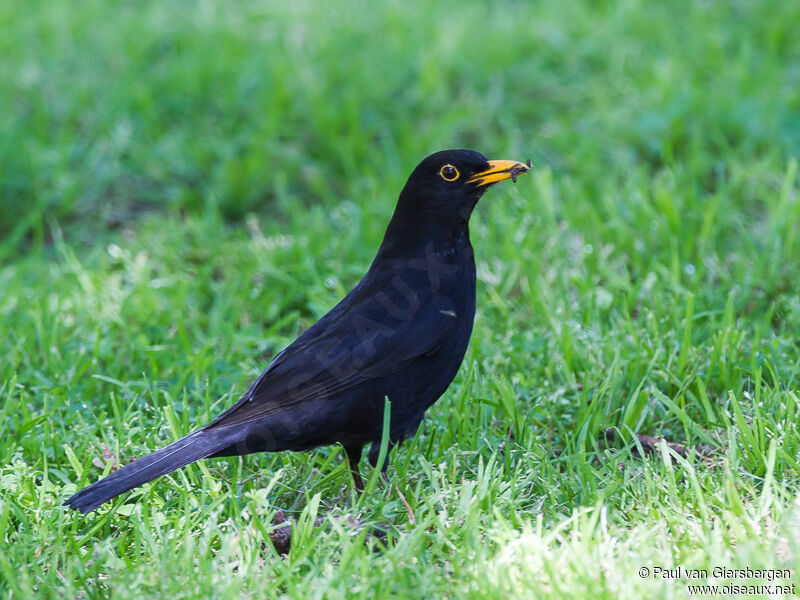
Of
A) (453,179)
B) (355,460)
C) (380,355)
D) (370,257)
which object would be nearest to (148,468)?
(355,460)

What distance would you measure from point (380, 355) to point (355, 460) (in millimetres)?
355

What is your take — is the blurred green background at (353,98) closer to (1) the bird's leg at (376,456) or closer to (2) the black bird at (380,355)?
(2) the black bird at (380,355)

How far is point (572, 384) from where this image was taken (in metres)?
3.86

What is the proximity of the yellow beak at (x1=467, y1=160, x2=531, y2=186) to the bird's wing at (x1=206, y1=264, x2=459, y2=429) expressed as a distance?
0.45 meters

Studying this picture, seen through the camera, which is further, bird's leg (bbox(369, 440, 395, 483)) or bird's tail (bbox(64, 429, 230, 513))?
bird's leg (bbox(369, 440, 395, 483))

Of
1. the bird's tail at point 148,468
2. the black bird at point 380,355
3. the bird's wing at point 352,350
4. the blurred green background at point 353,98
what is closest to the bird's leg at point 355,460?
the black bird at point 380,355

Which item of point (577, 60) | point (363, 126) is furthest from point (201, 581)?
point (577, 60)

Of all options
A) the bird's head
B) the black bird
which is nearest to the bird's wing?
the black bird

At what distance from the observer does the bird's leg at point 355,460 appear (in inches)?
130

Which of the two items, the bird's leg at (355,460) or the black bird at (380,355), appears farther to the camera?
the bird's leg at (355,460)

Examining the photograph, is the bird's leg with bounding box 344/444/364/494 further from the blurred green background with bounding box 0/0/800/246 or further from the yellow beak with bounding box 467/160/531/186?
the blurred green background with bounding box 0/0/800/246

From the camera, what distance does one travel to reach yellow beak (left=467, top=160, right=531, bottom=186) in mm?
3566

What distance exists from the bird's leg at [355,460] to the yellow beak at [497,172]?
101cm

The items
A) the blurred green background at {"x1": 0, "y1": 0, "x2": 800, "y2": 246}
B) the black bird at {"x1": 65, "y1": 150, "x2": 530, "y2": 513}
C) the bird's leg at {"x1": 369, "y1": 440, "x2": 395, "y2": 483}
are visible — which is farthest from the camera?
the blurred green background at {"x1": 0, "y1": 0, "x2": 800, "y2": 246}
